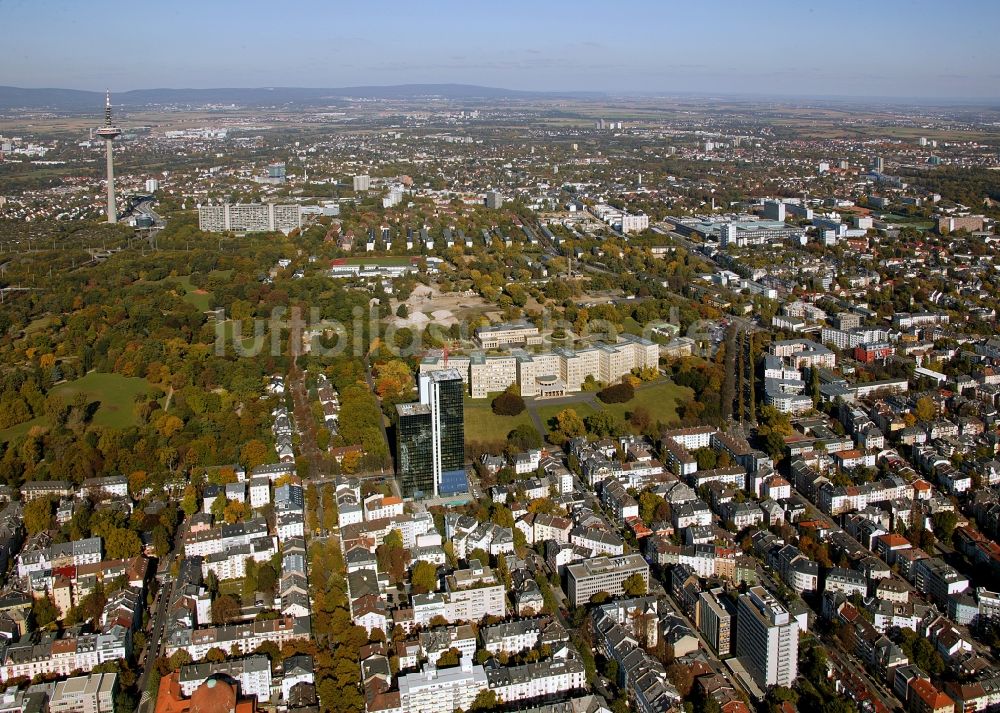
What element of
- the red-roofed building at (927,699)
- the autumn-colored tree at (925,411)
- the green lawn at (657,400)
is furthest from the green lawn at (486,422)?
the red-roofed building at (927,699)

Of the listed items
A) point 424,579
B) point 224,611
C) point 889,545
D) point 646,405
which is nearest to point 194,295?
point 646,405

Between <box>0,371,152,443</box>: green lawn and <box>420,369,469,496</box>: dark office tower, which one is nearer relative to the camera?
<box>420,369,469,496</box>: dark office tower

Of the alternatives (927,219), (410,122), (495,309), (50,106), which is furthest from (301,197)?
(50,106)

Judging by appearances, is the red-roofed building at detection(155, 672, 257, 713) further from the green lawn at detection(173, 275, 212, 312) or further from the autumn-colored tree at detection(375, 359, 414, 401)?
the green lawn at detection(173, 275, 212, 312)

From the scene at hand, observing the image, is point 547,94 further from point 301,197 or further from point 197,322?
point 197,322

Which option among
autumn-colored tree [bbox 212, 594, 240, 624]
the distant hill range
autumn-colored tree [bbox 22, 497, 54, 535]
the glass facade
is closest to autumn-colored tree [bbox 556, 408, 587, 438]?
the glass facade

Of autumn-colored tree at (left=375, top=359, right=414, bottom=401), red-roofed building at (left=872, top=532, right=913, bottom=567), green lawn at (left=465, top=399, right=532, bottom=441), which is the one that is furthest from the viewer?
autumn-colored tree at (left=375, top=359, right=414, bottom=401)

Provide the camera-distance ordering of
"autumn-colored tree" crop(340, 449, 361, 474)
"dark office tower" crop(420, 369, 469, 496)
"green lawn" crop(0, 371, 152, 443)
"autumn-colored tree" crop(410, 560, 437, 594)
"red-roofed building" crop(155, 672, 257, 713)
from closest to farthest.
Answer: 1. "red-roofed building" crop(155, 672, 257, 713)
2. "autumn-colored tree" crop(410, 560, 437, 594)
3. "dark office tower" crop(420, 369, 469, 496)
4. "autumn-colored tree" crop(340, 449, 361, 474)
5. "green lawn" crop(0, 371, 152, 443)
